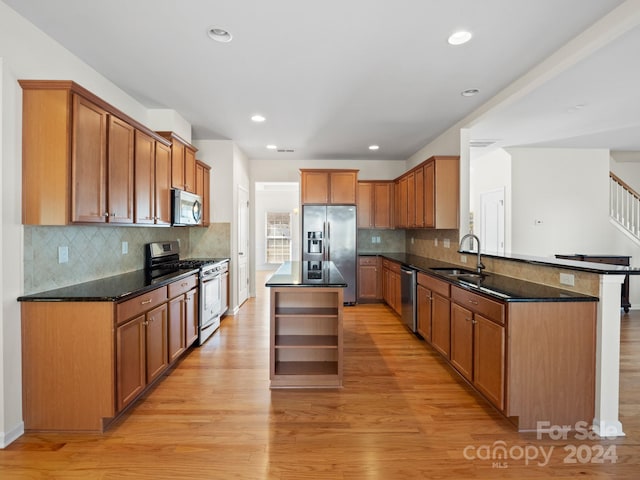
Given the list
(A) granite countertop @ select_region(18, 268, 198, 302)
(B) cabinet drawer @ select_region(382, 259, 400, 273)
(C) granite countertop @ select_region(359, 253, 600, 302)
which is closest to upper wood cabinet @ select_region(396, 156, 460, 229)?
(B) cabinet drawer @ select_region(382, 259, 400, 273)

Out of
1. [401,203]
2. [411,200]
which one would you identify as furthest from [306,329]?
[401,203]

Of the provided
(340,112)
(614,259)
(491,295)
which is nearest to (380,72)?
(340,112)

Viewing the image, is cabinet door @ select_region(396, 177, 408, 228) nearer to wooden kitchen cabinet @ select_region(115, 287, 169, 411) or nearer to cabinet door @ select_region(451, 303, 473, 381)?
cabinet door @ select_region(451, 303, 473, 381)

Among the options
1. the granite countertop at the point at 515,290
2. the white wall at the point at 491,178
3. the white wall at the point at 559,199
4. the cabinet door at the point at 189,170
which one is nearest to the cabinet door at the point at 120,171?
the cabinet door at the point at 189,170

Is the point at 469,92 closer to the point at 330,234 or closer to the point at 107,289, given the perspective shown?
the point at 330,234

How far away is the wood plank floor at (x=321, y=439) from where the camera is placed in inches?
73.3

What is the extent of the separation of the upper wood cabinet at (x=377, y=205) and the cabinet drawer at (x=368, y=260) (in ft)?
2.11

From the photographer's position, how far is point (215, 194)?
17.2 feet

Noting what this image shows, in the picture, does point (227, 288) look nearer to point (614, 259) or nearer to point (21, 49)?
point (21, 49)

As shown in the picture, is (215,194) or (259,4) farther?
(215,194)

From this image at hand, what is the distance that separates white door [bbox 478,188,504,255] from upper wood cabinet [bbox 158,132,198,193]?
5.14 meters

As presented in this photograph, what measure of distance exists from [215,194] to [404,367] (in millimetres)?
3842

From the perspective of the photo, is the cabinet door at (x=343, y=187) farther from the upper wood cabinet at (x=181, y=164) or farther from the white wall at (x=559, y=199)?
the white wall at (x=559, y=199)

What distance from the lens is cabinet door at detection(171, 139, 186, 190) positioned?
12.2 feet
